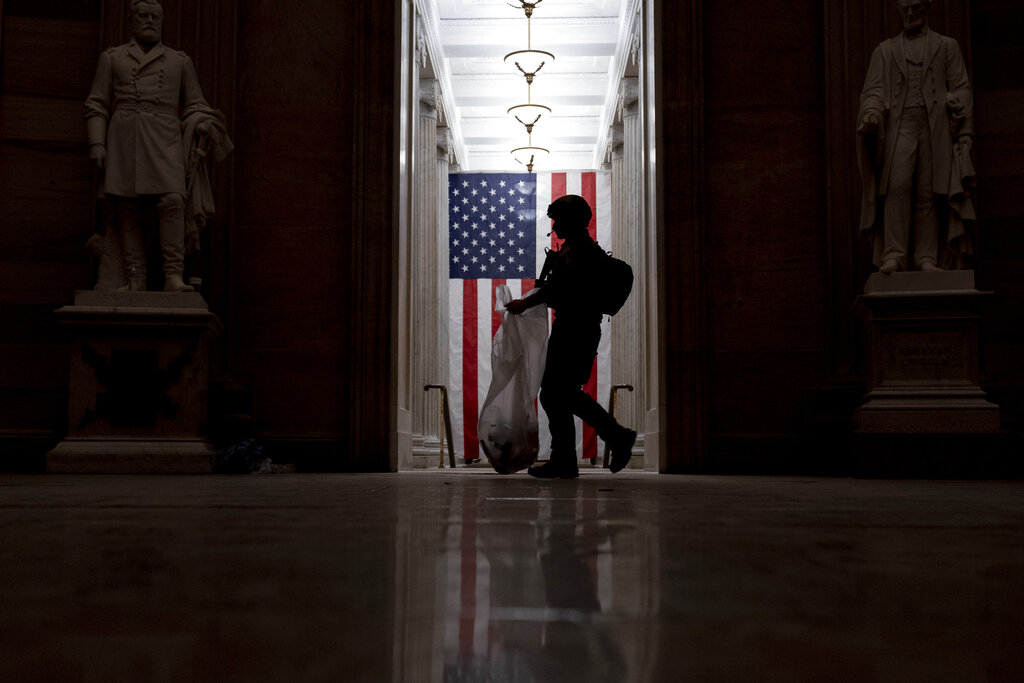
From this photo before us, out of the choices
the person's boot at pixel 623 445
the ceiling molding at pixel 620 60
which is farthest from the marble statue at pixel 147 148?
the ceiling molding at pixel 620 60

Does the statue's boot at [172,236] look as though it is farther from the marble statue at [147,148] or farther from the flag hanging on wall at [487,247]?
the flag hanging on wall at [487,247]

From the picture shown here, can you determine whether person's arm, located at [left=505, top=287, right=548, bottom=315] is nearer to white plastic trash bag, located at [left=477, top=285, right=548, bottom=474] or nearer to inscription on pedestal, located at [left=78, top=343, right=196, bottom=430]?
white plastic trash bag, located at [left=477, top=285, right=548, bottom=474]

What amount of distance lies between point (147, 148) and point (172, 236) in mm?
525

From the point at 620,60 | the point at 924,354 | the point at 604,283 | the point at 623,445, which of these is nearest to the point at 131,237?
the point at 604,283

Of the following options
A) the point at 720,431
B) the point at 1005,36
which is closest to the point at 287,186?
the point at 720,431

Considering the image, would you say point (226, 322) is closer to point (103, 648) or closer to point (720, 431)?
Answer: point (720, 431)

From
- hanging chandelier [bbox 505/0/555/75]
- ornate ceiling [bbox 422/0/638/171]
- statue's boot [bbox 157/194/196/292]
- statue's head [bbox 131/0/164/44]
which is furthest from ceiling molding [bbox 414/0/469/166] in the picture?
statue's boot [bbox 157/194/196/292]

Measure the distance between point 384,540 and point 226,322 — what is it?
545cm

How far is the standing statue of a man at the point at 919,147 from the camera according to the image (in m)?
5.20

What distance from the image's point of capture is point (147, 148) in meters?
5.36

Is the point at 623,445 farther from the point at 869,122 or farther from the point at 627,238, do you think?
the point at 627,238

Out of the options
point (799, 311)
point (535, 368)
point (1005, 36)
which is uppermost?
point (1005, 36)

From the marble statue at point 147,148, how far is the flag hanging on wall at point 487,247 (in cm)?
A: 685

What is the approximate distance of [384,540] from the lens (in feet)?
3.12
